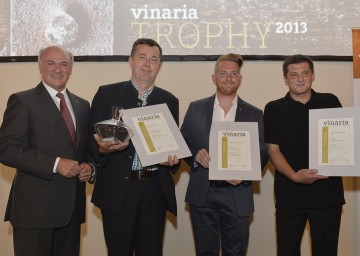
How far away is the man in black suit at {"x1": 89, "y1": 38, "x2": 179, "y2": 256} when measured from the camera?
108 inches

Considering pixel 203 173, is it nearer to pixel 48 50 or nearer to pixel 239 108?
pixel 239 108

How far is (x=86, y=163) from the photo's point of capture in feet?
9.18

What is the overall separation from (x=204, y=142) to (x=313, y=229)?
96 cm

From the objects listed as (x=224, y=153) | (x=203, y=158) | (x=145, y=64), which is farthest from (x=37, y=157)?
(x=224, y=153)

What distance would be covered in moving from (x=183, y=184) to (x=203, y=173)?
903 mm

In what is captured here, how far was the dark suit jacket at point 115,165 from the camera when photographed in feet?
9.04

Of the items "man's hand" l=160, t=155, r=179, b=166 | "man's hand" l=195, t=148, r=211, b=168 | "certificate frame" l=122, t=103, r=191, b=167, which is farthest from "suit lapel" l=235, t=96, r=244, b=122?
"man's hand" l=160, t=155, r=179, b=166

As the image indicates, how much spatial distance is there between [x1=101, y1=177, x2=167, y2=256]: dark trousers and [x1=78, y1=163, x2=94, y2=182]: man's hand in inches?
10.5

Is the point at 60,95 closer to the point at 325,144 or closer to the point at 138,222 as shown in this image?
the point at 138,222

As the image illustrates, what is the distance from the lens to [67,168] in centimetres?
251

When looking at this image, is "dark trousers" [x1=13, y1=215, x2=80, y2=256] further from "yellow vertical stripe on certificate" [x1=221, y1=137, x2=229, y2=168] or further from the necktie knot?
"yellow vertical stripe on certificate" [x1=221, y1=137, x2=229, y2=168]

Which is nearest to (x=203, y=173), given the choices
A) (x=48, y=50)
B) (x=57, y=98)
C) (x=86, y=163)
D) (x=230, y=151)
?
(x=230, y=151)

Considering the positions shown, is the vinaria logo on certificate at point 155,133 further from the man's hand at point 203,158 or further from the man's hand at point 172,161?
the man's hand at point 203,158

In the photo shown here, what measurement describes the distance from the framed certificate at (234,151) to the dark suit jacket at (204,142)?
0.14 meters
